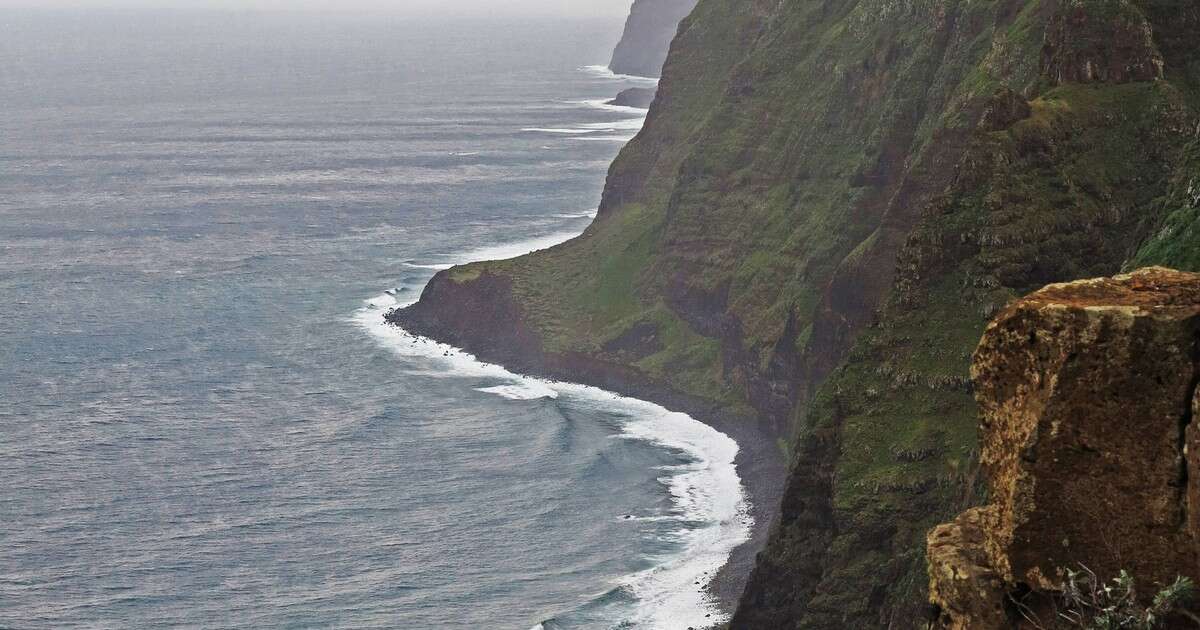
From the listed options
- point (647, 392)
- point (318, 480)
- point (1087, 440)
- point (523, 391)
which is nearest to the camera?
point (1087, 440)

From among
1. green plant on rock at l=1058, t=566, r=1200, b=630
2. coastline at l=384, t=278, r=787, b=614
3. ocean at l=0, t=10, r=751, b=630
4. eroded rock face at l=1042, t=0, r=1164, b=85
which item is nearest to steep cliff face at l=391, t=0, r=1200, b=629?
eroded rock face at l=1042, t=0, r=1164, b=85

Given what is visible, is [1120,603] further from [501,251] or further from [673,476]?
[501,251]

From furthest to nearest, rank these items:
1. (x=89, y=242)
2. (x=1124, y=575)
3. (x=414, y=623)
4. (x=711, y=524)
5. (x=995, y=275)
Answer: (x=89, y=242) < (x=711, y=524) < (x=414, y=623) < (x=995, y=275) < (x=1124, y=575)

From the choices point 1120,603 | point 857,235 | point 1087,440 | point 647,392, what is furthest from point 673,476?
point 1120,603

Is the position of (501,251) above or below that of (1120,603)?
below

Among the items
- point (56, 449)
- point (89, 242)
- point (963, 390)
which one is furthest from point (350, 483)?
point (89, 242)

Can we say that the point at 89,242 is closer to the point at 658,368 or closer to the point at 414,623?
the point at 658,368
